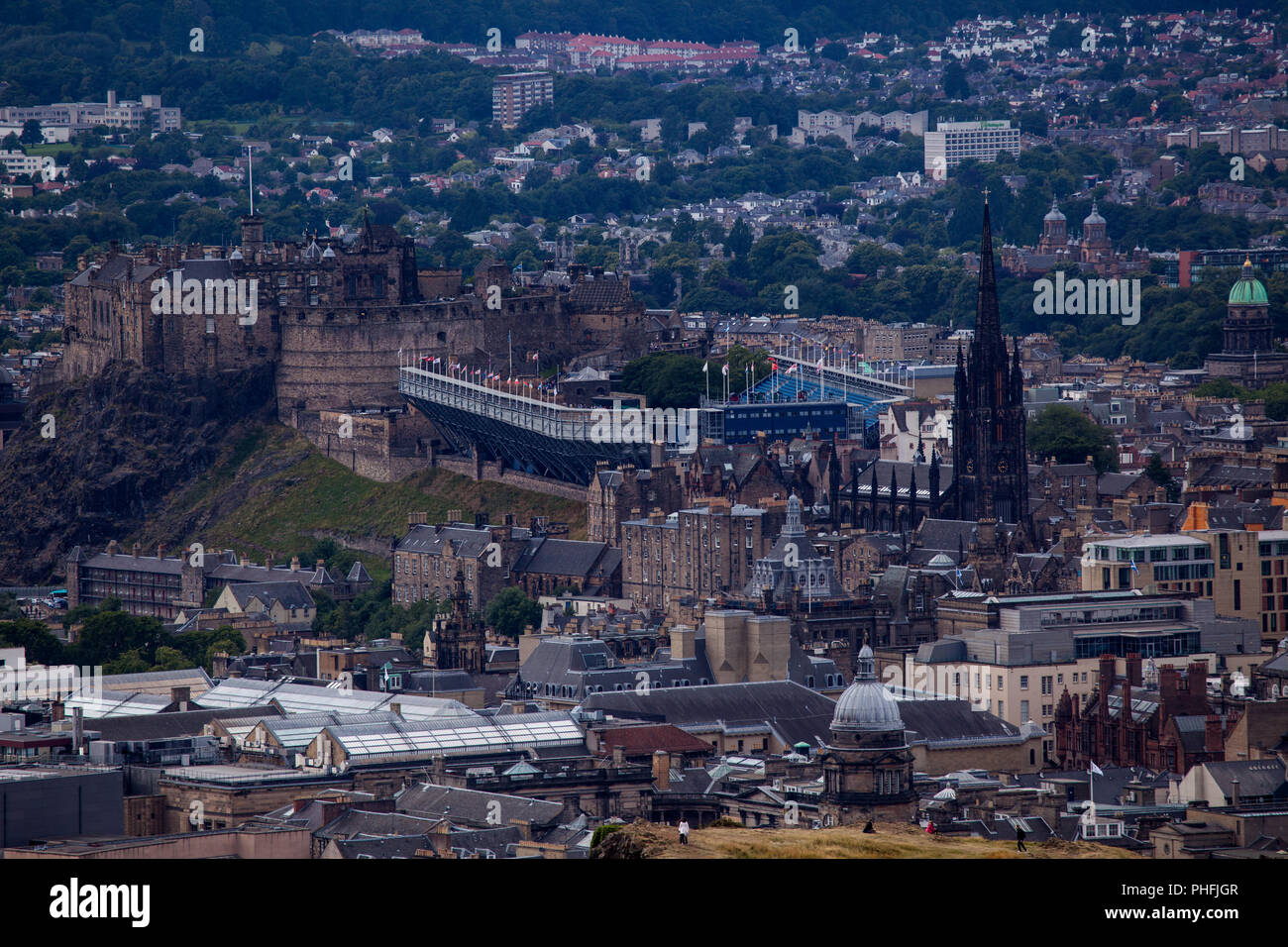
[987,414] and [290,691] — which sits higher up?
[987,414]

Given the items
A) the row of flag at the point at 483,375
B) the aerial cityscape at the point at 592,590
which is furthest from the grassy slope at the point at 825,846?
the row of flag at the point at 483,375

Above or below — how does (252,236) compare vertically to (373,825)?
above

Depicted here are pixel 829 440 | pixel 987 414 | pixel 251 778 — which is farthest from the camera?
pixel 829 440

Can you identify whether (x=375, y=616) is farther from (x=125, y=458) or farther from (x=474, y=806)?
(x=474, y=806)

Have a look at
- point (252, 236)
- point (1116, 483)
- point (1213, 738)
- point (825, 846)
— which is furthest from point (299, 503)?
point (825, 846)

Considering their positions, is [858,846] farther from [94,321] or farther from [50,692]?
[94,321]
